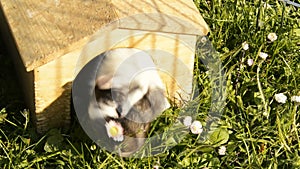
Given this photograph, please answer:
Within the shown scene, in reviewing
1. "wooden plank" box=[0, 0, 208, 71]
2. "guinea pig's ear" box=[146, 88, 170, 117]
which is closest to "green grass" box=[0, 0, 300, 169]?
"guinea pig's ear" box=[146, 88, 170, 117]

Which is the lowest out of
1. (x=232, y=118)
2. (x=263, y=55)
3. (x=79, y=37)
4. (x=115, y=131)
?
(x=232, y=118)

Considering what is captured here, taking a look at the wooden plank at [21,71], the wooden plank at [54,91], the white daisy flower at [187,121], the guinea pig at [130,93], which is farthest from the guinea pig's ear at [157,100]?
the wooden plank at [21,71]

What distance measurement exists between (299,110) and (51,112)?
44.6 inches

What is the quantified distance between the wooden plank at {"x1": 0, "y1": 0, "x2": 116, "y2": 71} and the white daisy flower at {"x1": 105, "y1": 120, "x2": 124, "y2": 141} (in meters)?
0.35

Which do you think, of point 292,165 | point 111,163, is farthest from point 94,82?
point 292,165

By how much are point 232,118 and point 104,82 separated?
618 millimetres

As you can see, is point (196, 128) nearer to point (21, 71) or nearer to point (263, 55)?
point (263, 55)

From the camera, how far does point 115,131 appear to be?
2.64m

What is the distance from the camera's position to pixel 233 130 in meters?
3.01

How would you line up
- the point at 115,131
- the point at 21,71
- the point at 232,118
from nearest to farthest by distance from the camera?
the point at 115,131
the point at 232,118
the point at 21,71

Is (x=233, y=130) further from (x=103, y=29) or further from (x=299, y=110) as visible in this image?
(x=103, y=29)

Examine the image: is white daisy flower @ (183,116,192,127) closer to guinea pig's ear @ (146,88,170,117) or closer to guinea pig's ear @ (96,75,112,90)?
guinea pig's ear @ (146,88,170,117)

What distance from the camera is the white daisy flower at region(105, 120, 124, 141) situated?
263 cm

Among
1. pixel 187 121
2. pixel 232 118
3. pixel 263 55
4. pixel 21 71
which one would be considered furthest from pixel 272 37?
pixel 21 71
